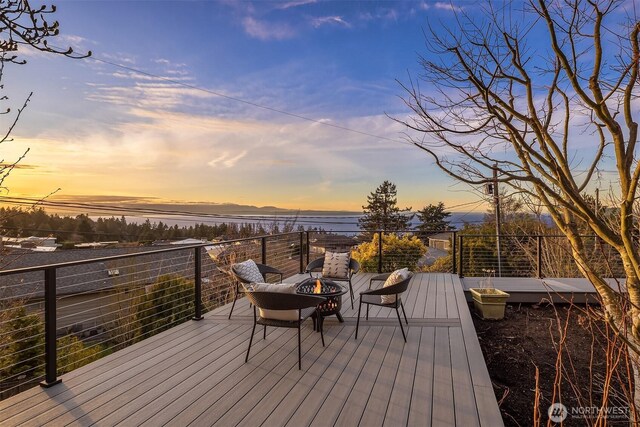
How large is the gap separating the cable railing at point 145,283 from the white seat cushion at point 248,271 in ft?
1.67

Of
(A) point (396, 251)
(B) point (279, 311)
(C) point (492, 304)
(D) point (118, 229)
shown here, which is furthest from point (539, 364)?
(D) point (118, 229)

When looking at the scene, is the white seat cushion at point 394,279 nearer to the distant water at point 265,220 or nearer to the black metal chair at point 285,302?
the black metal chair at point 285,302

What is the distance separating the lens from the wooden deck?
251 cm

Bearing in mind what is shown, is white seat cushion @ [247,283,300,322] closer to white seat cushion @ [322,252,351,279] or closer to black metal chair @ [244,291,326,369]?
black metal chair @ [244,291,326,369]

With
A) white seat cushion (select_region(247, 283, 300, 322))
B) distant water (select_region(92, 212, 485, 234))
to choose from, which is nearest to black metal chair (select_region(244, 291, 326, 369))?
white seat cushion (select_region(247, 283, 300, 322))

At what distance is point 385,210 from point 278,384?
2314 centimetres

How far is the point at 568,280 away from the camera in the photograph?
7.81 metres

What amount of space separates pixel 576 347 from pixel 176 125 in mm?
9009

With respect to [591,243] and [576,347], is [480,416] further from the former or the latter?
[591,243]

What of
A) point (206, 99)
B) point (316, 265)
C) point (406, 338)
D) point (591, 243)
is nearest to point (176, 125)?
point (206, 99)

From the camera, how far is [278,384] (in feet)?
9.82

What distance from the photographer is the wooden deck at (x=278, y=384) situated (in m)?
2.51

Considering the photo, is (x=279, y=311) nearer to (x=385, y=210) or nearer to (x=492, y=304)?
(x=492, y=304)

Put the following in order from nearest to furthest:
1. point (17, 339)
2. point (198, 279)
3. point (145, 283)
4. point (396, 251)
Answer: point (198, 279) < point (17, 339) < point (145, 283) < point (396, 251)
